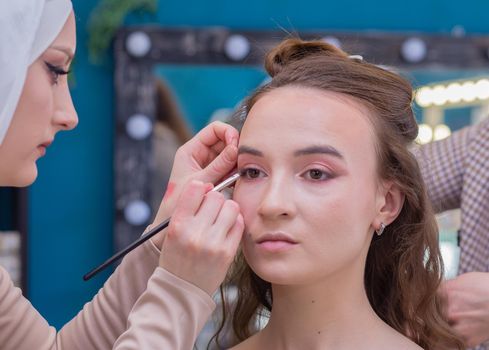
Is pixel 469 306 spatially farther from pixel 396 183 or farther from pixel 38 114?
pixel 38 114

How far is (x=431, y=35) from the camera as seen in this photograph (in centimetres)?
329

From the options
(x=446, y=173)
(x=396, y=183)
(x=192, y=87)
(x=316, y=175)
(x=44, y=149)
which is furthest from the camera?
(x=192, y=87)

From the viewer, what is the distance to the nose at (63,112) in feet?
3.52

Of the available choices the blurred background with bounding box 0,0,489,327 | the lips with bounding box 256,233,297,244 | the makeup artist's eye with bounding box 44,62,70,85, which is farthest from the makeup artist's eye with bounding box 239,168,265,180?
the blurred background with bounding box 0,0,489,327

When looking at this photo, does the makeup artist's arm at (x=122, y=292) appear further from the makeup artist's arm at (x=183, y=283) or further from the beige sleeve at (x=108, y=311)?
the makeup artist's arm at (x=183, y=283)

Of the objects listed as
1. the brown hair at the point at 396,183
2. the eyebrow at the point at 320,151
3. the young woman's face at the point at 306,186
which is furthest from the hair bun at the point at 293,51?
the eyebrow at the point at 320,151

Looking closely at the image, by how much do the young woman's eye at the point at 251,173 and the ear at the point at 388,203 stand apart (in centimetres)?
20

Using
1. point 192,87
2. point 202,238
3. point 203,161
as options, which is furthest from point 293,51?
point 192,87

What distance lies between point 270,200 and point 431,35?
2.34m

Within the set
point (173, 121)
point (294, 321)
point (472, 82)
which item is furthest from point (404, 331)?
point (472, 82)

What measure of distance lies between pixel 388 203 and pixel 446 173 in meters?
0.38

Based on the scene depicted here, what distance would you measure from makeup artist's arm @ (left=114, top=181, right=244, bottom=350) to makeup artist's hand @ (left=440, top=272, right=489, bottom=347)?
19.8 inches

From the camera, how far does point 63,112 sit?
1.08m

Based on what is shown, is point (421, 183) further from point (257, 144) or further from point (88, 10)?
point (88, 10)
